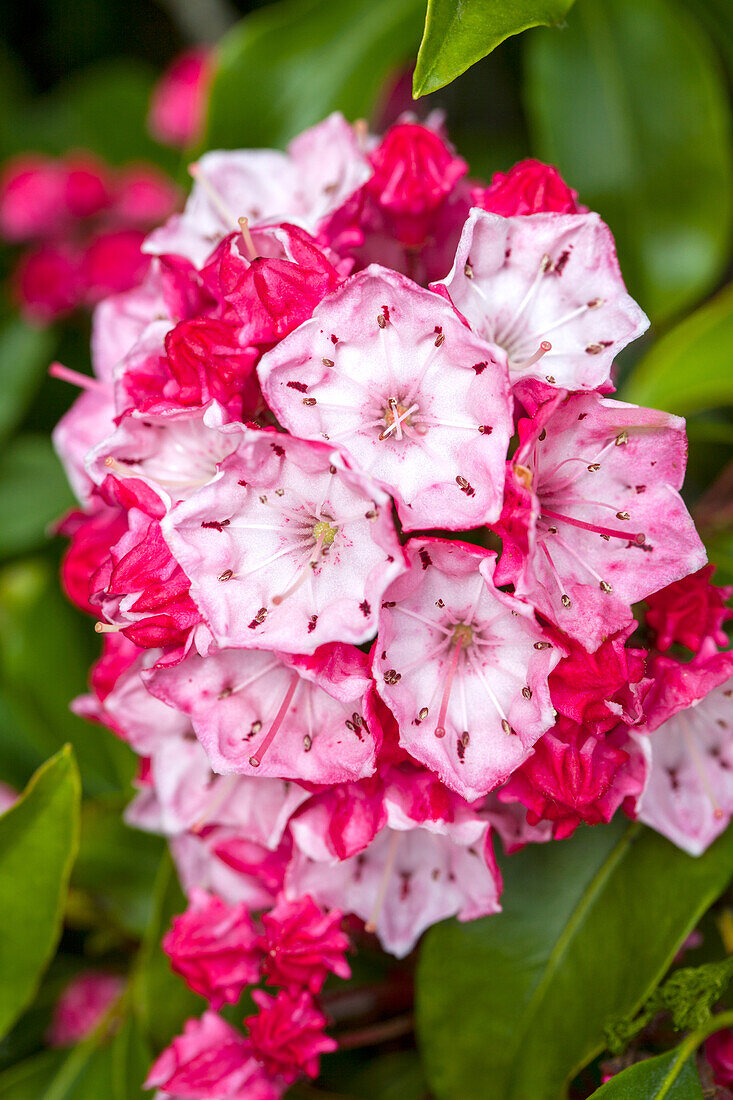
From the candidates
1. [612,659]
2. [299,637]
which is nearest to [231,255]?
[299,637]

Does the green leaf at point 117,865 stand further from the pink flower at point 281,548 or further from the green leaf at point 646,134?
the green leaf at point 646,134

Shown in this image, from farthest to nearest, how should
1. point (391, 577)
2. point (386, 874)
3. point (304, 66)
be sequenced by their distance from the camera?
point (304, 66) < point (386, 874) < point (391, 577)

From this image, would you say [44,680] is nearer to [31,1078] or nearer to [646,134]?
[31,1078]

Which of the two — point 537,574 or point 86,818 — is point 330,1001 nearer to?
point 86,818

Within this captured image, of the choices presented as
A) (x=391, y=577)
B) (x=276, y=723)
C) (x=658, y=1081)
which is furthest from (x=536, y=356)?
(x=658, y=1081)

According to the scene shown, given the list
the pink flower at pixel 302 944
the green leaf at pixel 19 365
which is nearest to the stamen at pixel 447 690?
the pink flower at pixel 302 944
